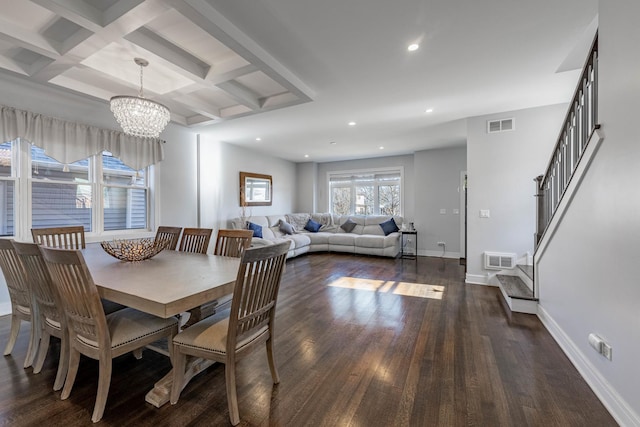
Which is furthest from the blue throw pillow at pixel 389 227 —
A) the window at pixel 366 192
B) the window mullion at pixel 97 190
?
the window mullion at pixel 97 190

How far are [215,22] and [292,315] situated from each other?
278 cm

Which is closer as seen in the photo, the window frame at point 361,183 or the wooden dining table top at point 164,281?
the wooden dining table top at point 164,281

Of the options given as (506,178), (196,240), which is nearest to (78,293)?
(196,240)

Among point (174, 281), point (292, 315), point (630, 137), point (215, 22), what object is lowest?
point (292, 315)

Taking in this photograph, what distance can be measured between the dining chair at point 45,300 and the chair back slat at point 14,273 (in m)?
0.13

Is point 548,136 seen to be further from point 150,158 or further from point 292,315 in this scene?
point 150,158

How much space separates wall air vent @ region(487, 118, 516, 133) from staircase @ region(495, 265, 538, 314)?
6.65 feet

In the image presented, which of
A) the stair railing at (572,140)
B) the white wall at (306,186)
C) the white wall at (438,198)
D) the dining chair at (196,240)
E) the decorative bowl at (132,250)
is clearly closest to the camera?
the stair railing at (572,140)

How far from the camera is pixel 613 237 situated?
5.46 ft

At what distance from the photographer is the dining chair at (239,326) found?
147 centimetres

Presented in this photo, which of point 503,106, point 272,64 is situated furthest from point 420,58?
point 503,106

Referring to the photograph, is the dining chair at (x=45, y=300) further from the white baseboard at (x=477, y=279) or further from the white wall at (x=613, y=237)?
the white baseboard at (x=477, y=279)

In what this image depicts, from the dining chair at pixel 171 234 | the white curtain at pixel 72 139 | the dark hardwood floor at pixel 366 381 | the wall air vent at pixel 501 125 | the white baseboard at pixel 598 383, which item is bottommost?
the dark hardwood floor at pixel 366 381

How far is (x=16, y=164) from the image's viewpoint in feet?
10.3
